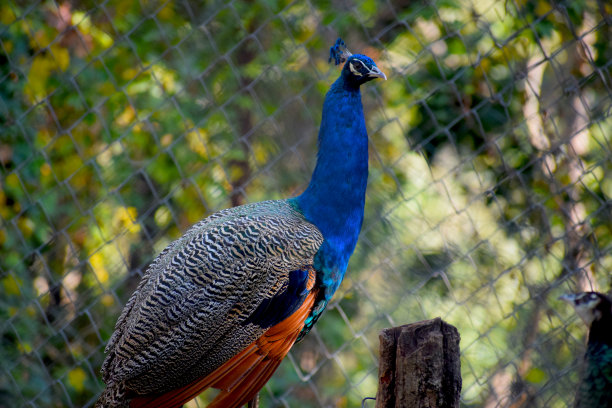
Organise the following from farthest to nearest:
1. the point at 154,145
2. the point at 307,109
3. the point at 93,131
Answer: the point at 93,131, the point at 154,145, the point at 307,109

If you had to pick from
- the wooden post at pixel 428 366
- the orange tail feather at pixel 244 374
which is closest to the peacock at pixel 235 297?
the orange tail feather at pixel 244 374

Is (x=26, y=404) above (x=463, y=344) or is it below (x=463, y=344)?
above

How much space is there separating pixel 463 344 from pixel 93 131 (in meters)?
1.55

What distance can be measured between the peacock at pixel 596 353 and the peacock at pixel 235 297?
59 cm

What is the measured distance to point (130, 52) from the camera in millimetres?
2238

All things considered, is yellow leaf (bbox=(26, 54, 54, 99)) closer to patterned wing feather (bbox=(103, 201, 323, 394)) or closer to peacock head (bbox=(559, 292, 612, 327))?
patterned wing feather (bbox=(103, 201, 323, 394))

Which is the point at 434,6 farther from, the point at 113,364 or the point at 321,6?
the point at 113,364

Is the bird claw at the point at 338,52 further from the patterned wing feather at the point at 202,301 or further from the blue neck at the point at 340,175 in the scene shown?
the patterned wing feather at the point at 202,301

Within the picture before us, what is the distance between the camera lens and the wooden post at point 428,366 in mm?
1112

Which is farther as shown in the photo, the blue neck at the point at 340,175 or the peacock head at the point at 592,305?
the blue neck at the point at 340,175

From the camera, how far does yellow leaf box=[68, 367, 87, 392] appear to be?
2.18m

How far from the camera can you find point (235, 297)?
1507 millimetres

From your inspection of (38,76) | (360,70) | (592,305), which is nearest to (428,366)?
(592,305)

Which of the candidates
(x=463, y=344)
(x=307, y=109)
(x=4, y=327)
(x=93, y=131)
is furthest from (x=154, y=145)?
(x=463, y=344)
